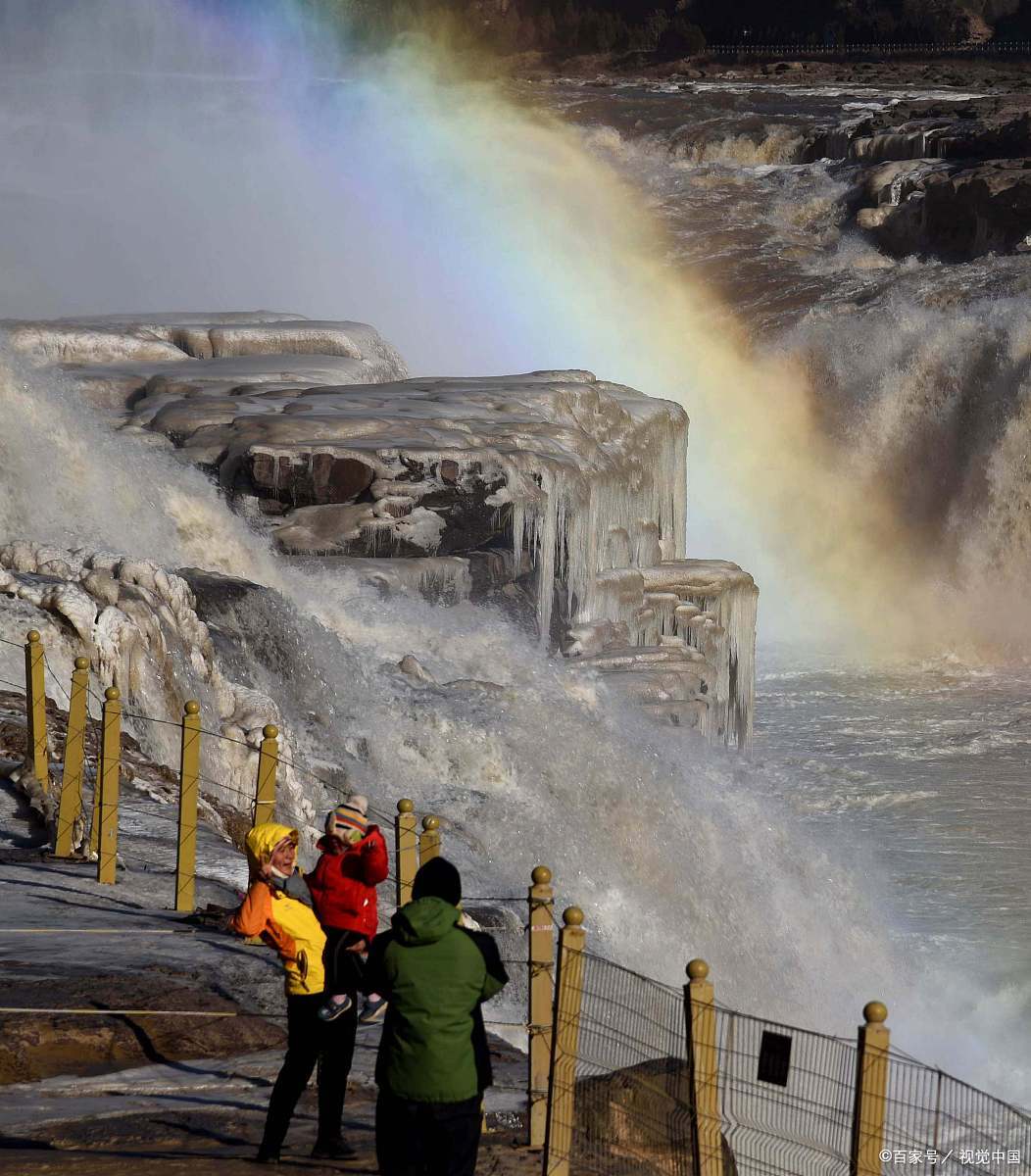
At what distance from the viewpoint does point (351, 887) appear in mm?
5020

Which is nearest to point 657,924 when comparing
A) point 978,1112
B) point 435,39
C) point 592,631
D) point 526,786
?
point 526,786

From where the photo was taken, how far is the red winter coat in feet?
16.4

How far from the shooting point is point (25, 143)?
42.1 m

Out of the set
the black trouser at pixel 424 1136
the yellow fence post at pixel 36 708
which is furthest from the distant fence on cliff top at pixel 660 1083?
the yellow fence post at pixel 36 708

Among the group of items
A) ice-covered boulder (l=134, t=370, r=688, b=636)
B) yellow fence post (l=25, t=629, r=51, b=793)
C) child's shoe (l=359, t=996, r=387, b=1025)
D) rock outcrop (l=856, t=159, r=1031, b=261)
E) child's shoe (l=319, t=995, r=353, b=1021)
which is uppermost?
rock outcrop (l=856, t=159, r=1031, b=261)

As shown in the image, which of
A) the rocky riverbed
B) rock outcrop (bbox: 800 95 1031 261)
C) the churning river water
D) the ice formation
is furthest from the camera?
the rocky riverbed

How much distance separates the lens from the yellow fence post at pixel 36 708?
8219 millimetres

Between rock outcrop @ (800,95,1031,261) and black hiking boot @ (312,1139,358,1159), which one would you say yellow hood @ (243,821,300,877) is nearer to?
black hiking boot @ (312,1139,358,1159)

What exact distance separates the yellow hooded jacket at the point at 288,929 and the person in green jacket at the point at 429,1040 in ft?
2.31

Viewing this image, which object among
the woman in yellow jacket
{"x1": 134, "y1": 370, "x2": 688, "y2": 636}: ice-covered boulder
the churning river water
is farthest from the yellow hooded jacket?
{"x1": 134, "y1": 370, "x2": 688, "y2": 636}: ice-covered boulder

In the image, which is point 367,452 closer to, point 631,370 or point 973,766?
point 973,766

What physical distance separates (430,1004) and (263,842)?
1.00 meters

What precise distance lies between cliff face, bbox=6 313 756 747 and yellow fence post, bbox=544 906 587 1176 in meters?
10.8

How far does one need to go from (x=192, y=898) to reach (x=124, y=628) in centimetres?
364
